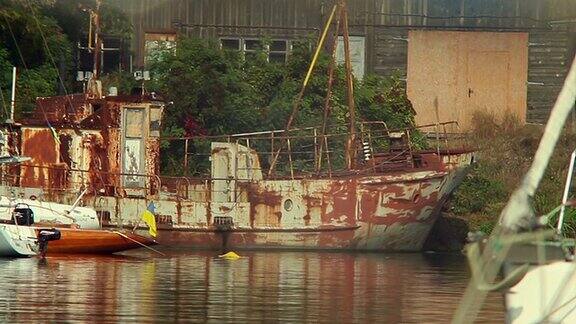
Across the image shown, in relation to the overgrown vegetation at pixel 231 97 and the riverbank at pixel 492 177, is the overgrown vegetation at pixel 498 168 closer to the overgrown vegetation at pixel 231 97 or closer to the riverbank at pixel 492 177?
the riverbank at pixel 492 177

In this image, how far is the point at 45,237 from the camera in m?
34.8

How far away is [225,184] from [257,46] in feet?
28.2

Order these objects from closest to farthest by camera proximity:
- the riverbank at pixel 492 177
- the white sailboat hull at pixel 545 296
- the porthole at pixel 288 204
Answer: the white sailboat hull at pixel 545 296, the porthole at pixel 288 204, the riverbank at pixel 492 177

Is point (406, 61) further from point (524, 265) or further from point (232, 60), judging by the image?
point (524, 265)

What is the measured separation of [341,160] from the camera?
148 ft

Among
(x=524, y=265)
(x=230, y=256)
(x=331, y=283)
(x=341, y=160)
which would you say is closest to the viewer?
(x=524, y=265)

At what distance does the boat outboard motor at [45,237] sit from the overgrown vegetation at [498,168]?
1165 centimetres

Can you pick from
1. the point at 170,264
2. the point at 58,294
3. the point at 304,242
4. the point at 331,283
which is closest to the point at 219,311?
the point at 58,294

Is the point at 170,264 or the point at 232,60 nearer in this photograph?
the point at 170,264

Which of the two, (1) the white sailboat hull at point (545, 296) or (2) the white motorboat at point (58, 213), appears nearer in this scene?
(1) the white sailboat hull at point (545, 296)

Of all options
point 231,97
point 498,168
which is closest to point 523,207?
point 231,97

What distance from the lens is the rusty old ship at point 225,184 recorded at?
134ft

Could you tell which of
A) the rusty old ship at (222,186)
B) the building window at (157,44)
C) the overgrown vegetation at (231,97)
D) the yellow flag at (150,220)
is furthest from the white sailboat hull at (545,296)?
the building window at (157,44)

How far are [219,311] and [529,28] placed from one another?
28.4 meters
